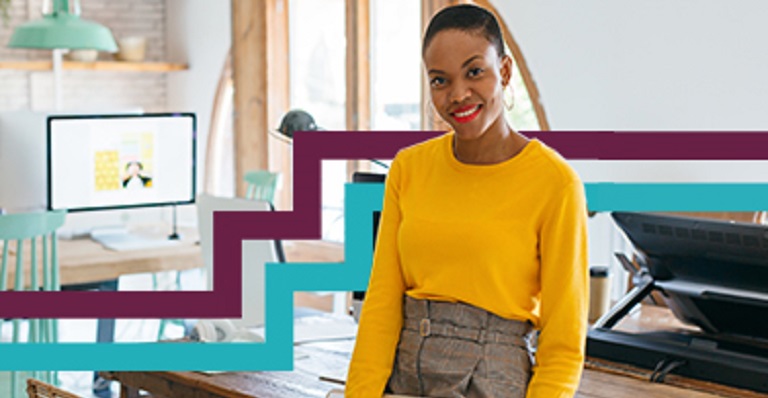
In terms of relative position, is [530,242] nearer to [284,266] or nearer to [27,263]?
[284,266]

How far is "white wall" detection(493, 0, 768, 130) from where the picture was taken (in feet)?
13.2

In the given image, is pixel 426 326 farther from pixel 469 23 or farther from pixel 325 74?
pixel 325 74

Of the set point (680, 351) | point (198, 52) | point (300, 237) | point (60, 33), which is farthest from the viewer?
point (198, 52)

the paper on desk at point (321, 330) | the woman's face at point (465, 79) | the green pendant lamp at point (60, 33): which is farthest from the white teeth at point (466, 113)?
the green pendant lamp at point (60, 33)

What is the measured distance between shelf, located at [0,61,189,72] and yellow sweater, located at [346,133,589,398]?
5.62 m

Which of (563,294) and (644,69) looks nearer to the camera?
(563,294)

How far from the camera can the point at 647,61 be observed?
4332mm

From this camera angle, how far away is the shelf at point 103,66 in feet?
22.2

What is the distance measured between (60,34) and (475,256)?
3950mm

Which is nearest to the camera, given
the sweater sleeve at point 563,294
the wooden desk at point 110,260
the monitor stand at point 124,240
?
the sweater sleeve at point 563,294

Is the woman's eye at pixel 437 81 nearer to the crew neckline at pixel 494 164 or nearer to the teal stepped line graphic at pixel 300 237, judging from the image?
the crew neckline at pixel 494 164

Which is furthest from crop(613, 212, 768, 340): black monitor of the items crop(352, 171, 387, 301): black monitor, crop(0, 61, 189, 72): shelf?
crop(0, 61, 189, 72): shelf

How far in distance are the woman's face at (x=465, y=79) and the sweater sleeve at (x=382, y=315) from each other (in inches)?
7.0

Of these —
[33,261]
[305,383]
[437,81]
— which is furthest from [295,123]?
[33,261]
